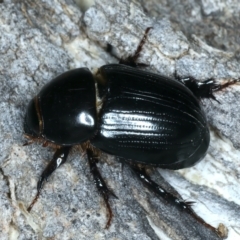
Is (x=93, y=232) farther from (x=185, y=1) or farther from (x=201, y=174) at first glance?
(x=185, y=1)

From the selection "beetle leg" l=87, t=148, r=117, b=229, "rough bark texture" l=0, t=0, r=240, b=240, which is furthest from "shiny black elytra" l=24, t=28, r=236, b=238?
"rough bark texture" l=0, t=0, r=240, b=240

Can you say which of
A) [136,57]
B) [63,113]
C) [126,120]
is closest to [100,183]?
[126,120]

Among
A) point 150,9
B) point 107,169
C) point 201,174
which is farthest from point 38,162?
point 150,9

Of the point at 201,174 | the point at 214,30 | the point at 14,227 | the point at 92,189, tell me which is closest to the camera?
the point at 14,227

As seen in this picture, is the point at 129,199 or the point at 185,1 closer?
the point at 129,199

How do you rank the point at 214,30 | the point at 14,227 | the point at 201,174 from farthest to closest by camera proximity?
the point at 214,30, the point at 201,174, the point at 14,227

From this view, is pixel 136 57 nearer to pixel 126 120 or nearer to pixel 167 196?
pixel 126 120

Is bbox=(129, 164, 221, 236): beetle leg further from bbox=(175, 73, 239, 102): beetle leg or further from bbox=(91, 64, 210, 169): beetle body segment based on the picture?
bbox=(175, 73, 239, 102): beetle leg
